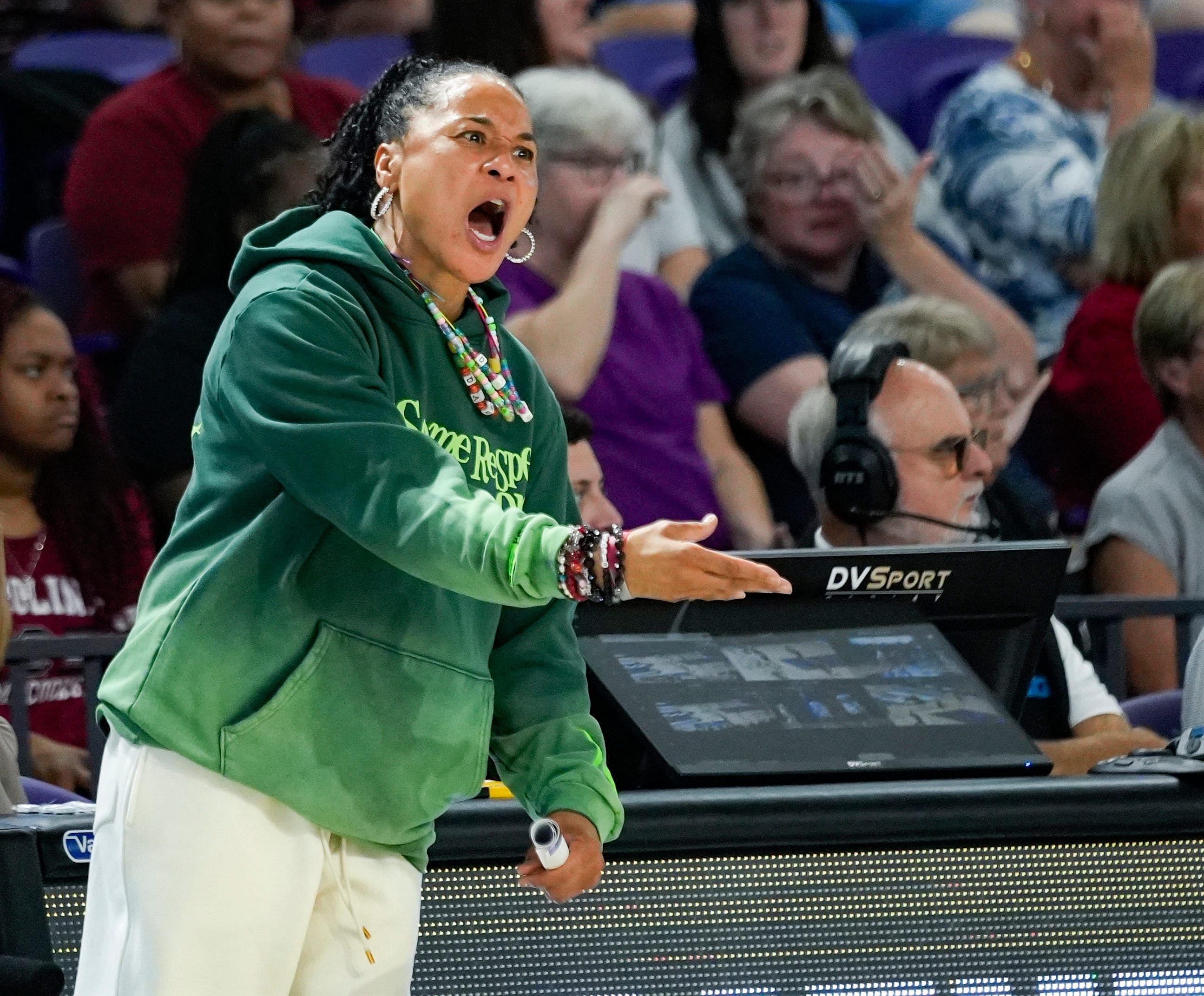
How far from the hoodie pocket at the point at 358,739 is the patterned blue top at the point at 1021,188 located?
306cm

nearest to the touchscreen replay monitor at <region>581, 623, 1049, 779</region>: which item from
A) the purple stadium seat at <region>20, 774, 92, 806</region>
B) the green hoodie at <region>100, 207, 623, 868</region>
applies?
the green hoodie at <region>100, 207, 623, 868</region>

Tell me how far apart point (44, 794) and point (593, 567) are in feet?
4.40

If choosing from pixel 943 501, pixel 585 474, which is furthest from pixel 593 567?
pixel 585 474

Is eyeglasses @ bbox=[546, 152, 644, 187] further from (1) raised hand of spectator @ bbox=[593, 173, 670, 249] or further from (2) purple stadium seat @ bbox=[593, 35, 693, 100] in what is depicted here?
(2) purple stadium seat @ bbox=[593, 35, 693, 100]

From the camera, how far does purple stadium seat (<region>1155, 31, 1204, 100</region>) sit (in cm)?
562

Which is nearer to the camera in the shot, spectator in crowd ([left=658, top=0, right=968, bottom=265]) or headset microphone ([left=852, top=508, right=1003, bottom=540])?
headset microphone ([left=852, top=508, right=1003, bottom=540])

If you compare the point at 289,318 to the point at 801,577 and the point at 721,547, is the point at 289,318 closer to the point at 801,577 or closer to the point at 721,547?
the point at 801,577

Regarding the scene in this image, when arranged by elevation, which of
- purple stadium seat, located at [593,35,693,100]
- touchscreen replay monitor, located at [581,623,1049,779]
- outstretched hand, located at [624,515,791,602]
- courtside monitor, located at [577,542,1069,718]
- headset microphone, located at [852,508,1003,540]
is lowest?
touchscreen replay monitor, located at [581,623,1049,779]

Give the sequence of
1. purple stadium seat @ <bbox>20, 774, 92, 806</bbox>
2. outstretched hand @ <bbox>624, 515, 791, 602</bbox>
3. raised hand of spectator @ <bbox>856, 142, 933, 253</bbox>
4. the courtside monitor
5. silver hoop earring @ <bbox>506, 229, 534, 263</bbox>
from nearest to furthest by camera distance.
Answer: outstretched hand @ <bbox>624, 515, 791, 602</bbox>
silver hoop earring @ <bbox>506, 229, 534, 263</bbox>
the courtside monitor
purple stadium seat @ <bbox>20, 774, 92, 806</bbox>
raised hand of spectator @ <bbox>856, 142, 933, 253</bbox>

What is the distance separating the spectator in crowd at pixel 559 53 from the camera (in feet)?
13.5

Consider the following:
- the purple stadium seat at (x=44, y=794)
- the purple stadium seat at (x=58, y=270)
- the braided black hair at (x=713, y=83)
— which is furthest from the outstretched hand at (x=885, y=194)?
the purple stadium seat at (x=44, y=794)

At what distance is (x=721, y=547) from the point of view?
3.94 meters

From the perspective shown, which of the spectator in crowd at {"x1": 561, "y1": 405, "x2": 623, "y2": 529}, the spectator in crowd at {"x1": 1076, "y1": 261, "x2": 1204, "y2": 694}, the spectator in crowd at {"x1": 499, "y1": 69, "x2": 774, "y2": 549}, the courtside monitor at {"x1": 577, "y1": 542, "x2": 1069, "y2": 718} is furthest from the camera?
the spectator in crowd at {"x1": 499, "y1": 69, "x2": 774, "y2": 549}

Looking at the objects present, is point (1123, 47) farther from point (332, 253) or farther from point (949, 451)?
point (332, 253)
